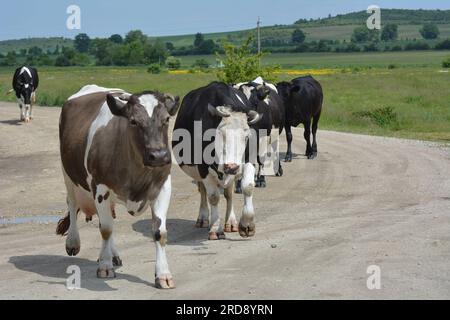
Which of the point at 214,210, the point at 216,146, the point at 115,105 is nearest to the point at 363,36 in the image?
the point at 214,210

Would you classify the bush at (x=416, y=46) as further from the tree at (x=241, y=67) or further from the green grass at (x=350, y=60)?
the tree at (x=241, y=67)

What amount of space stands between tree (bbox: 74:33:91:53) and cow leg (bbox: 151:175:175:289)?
15596 centimetres

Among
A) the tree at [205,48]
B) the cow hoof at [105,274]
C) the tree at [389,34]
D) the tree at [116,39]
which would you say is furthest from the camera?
the tree at [389,34]

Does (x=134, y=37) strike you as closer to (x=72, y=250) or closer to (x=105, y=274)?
(x=72, y=250)

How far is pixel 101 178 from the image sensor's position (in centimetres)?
984

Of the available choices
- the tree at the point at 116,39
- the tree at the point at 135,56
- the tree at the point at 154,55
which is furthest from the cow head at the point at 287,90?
the tree at the point at 116,39

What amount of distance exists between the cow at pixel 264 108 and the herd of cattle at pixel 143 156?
570 millimetres

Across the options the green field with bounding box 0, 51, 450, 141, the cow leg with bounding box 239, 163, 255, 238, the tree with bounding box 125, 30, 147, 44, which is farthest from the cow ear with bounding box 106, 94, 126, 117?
the tree with bounding box 125, 30, 147, 44

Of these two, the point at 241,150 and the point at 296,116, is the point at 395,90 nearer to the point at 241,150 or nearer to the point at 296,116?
the point at 296,116

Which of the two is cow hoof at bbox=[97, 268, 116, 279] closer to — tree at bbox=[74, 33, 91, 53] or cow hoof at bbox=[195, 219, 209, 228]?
cow hoof at bbox=[195, 219, 209, 228]

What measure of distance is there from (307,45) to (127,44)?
46221 millimetres

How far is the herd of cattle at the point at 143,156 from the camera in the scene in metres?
9.40

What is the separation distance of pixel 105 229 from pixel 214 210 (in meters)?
3.04

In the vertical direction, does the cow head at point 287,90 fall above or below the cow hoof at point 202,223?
above
